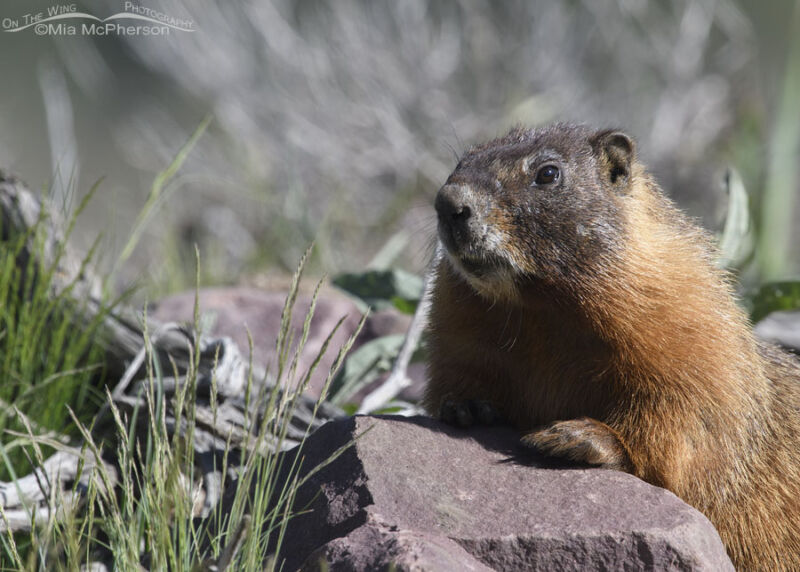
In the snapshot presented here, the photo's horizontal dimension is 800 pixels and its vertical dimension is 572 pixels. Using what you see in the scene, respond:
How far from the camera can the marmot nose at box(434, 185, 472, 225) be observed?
346 centimetres

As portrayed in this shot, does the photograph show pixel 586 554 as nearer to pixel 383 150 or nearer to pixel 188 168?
pixel 383 150

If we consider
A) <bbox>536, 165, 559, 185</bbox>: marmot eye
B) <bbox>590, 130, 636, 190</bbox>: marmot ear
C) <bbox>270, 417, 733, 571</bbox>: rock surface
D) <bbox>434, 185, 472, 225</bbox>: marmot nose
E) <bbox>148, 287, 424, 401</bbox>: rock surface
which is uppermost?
<bbox>590, 130, 636, 190</bbox>: marmot ear

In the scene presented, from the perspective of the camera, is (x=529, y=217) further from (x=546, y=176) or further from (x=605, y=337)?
(x=605, y=337)

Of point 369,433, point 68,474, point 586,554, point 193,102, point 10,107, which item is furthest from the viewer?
point 193,102

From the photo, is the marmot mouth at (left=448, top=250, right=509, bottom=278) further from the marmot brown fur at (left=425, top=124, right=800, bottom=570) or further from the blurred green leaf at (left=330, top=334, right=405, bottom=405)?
the blurred green leaf at (left=330, top=334, right=405, bottom=405)

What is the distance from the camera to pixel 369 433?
130 inches

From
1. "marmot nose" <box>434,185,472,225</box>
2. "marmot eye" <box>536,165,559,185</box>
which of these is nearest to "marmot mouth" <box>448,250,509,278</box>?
"marmot nose" <box>434,185,472,225</box>

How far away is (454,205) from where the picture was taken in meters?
3.45

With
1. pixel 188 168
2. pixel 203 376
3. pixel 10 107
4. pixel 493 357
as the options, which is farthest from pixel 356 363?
pixel 188 168

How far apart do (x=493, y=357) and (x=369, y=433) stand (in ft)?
2.31

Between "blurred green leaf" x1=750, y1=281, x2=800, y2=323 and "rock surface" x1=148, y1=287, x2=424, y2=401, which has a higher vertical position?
"blurred green leaf" x1=750, y1=281, x2=800, y2=323

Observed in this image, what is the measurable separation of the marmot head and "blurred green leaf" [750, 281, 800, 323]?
190 cm

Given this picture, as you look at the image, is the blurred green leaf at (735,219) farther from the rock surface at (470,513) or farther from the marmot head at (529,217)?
the rock surface at (470,513)

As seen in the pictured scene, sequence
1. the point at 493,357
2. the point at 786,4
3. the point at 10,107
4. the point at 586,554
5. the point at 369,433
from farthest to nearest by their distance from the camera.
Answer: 1. the point at 786,4
2. the point at 10,107
3. the point at 493,357
4. the point at 369,433
5. the point at 586,554
